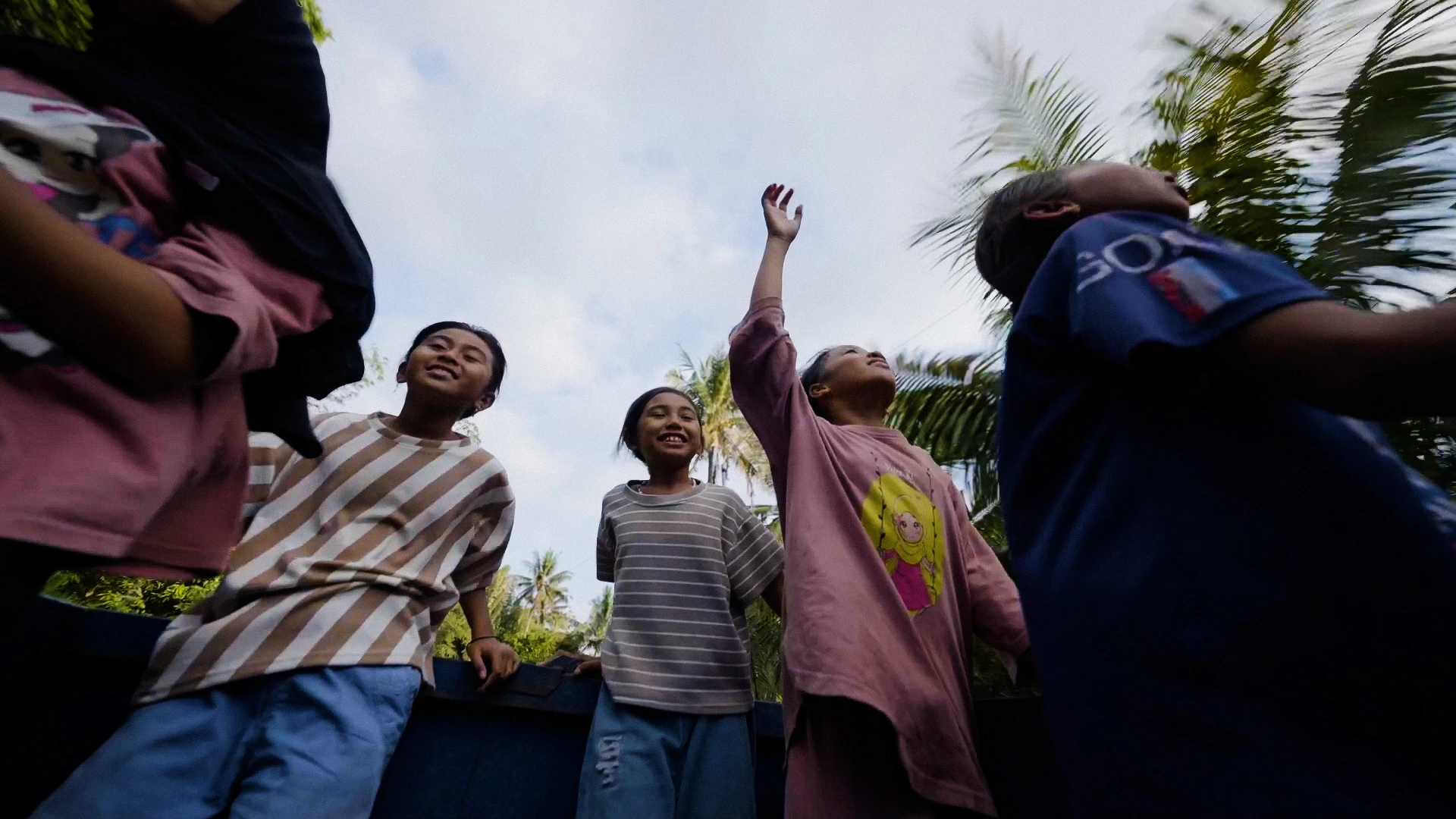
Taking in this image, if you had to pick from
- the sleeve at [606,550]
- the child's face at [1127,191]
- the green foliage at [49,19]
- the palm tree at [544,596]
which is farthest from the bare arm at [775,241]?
the palm tree at [544,596]

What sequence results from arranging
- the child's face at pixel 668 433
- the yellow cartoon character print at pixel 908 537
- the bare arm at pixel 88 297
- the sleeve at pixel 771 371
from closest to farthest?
the bare arm at pixel 88 297
the yellow cartoon character print at pixel 908 537
the sleeve at pixel 771 371
the child's face at pixel 668 433

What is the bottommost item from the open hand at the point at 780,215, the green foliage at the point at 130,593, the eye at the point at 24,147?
the eye at the point at 24,147

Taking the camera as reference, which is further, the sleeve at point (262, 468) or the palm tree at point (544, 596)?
the palm tree at point (544, 596)

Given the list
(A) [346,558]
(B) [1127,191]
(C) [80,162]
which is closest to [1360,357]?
(B) [1127,191]

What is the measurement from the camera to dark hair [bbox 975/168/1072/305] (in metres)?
1.25

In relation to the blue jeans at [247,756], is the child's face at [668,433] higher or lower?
higher

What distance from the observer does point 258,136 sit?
102 cm

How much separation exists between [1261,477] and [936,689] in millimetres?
842

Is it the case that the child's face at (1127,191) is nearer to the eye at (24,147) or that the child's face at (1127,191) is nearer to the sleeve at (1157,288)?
the sleeve at (1157,288)

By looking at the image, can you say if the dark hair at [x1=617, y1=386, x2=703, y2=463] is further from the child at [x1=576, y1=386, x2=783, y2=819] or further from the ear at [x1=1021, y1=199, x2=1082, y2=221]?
the ear at [x1=1021, y1=199, x2=1082, y2=221]

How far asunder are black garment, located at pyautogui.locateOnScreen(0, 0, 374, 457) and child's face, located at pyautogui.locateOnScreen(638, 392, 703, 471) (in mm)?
1563

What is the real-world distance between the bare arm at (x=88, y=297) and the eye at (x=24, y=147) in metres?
0.14

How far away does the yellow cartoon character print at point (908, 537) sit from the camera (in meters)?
1.69

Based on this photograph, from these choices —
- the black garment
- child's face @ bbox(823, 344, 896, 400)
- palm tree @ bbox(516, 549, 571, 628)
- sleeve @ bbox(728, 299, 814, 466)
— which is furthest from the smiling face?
palm tree @ bbox(516, 549, 571, 628)
